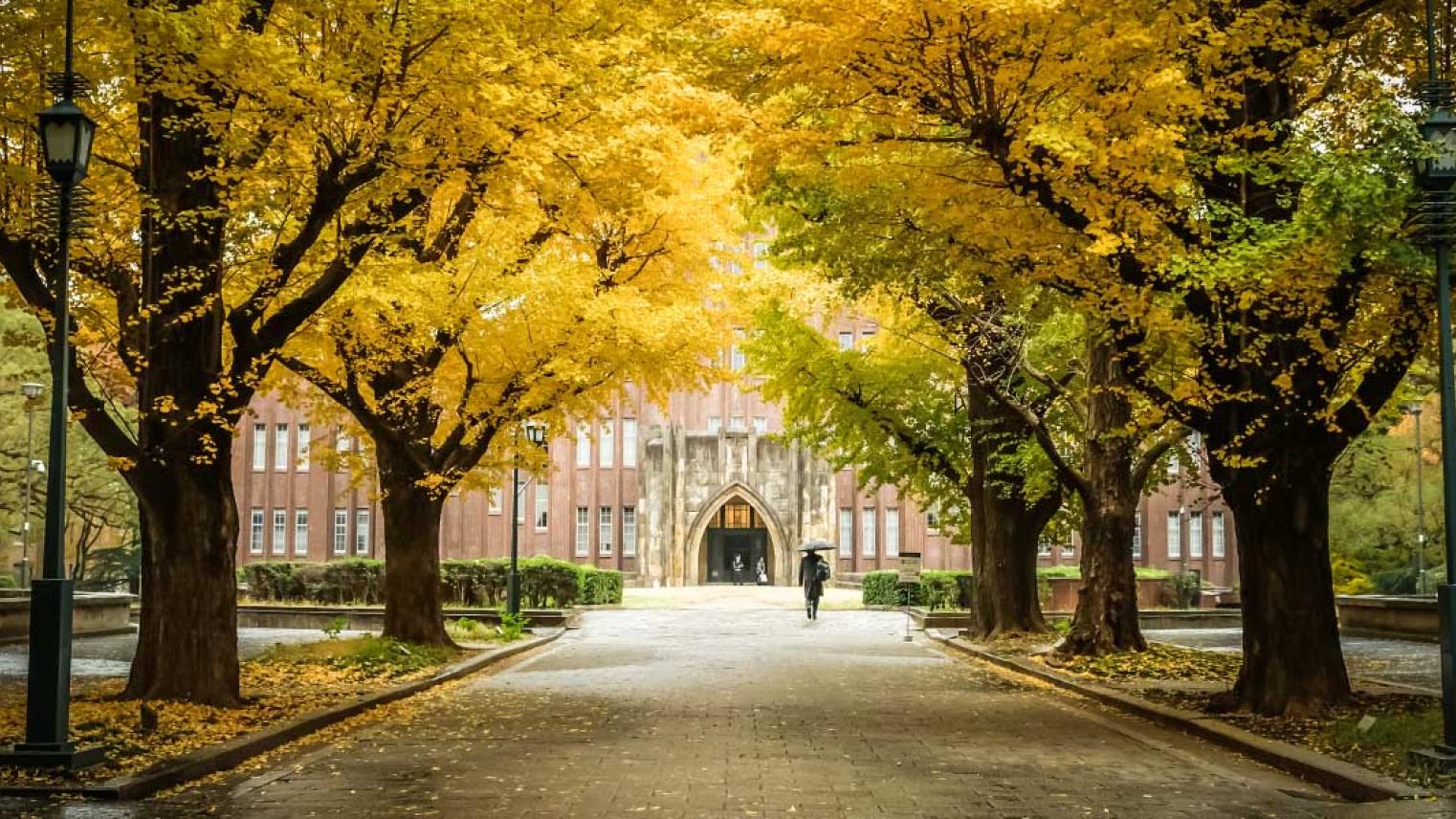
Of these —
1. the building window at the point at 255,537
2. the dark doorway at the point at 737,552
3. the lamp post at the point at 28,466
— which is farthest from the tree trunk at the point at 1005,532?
A: the building window at the point at 255,537

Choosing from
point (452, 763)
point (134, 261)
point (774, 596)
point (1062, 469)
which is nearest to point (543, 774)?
point (452, 763)

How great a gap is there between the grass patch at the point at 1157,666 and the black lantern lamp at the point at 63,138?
1296 cm

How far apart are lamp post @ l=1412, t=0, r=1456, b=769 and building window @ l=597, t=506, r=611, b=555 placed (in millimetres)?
53617

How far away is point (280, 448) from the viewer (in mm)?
66250

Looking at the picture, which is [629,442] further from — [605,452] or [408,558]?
[408,558]

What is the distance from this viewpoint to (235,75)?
467 inches

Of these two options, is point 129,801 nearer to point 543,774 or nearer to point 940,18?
point 543,774

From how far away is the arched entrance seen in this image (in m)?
61.1

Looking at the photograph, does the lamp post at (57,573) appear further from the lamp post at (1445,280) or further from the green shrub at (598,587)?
the green shrub at (598,587)

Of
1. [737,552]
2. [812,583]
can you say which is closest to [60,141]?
[812,583]

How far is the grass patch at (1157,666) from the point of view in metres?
18.2

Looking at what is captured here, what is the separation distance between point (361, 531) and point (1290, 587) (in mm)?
56155

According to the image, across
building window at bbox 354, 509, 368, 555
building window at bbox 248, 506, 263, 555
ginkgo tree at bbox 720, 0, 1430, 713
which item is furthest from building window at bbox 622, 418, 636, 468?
ginkgo tree at bbox 720, 0, 1430, 713

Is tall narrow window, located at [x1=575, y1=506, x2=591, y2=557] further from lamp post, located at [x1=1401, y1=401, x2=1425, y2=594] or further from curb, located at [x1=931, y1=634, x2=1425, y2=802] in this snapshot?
curb, located at [x1=931, y1=634, x2=1425, y2=802]
